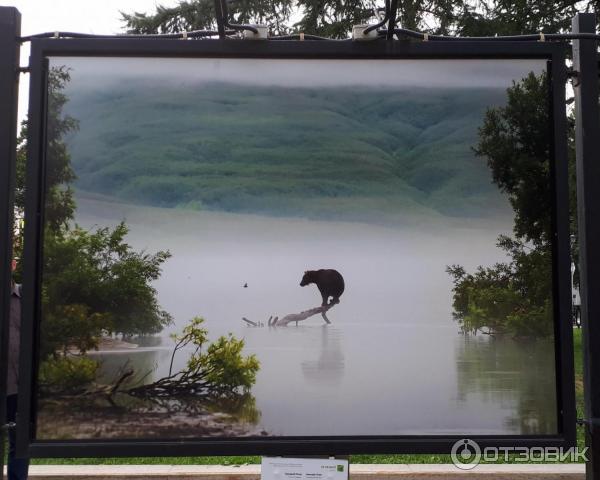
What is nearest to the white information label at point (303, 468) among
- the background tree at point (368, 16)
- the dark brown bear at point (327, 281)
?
the dark brown bear at point (327, 281)

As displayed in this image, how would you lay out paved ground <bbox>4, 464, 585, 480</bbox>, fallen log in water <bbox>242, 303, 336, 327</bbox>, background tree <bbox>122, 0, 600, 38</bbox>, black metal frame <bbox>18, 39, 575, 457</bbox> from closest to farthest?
Result: 1. black metal frame <bbox>18, 39, 575, 457</bbox>
2. fallen log in water <bbox>242, 303, 336, 327</bbox>
3. paved ground <bbox>4, 464, 585, 480</bbox>
4. background tree <bbox>122, 0, 600, 38</bbox>

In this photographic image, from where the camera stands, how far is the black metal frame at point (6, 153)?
8.57 ft

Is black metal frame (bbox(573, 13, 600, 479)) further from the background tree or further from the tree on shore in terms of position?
the background tree

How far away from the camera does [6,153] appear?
8.62ft

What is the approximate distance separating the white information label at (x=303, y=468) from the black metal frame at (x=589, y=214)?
3.58ft

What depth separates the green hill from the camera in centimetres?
278

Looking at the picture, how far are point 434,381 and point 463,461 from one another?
2.35m

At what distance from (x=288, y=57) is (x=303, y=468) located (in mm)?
1815

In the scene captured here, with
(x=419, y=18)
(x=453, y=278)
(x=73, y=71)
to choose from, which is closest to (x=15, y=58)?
(x=73, y=71)

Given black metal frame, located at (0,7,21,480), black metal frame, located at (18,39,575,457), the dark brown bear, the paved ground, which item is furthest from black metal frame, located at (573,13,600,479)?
black metal frame, located at (0,7,21,480)

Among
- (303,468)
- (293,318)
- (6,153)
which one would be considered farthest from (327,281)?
(6,153)

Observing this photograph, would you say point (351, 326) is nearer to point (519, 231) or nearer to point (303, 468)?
point (303, 468)

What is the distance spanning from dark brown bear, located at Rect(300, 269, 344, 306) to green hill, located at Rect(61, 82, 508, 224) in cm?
27

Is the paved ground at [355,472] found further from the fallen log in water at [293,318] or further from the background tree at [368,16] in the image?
the background tree at [368,16]
